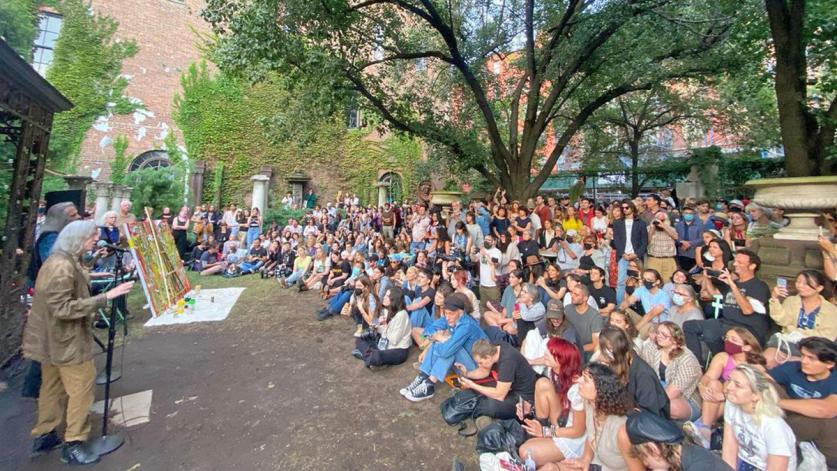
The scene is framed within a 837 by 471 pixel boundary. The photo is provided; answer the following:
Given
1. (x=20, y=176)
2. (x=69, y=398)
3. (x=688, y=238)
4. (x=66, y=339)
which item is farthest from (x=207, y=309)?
(x=688, y=238)

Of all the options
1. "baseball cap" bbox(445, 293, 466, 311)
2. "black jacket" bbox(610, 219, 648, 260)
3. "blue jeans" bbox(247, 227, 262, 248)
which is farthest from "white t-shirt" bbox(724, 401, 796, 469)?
"blue jeans" bbox(247, 227, 262, 248)

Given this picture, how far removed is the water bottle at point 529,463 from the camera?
278 cm

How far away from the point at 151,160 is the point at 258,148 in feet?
15.0

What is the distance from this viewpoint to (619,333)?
2.98 m

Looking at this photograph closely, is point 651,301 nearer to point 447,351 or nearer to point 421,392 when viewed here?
point 447,351

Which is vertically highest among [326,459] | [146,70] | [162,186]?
[146,70]

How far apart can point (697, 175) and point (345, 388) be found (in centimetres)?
1495

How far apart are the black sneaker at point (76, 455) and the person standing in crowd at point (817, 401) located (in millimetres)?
5293

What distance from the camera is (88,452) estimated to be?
3027 millimetres

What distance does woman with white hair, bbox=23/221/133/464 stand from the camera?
290 cm

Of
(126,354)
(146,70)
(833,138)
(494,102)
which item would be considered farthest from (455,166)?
(146,70)

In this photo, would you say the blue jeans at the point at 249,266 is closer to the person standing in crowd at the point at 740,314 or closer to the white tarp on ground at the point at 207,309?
the white tarp on ground at the point at 207,309

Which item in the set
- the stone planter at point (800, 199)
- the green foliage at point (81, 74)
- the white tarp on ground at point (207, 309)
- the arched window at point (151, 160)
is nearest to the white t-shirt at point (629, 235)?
the stone planter at point (800, 199)

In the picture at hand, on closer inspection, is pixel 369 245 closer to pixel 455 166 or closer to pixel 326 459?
pixel 455 166
